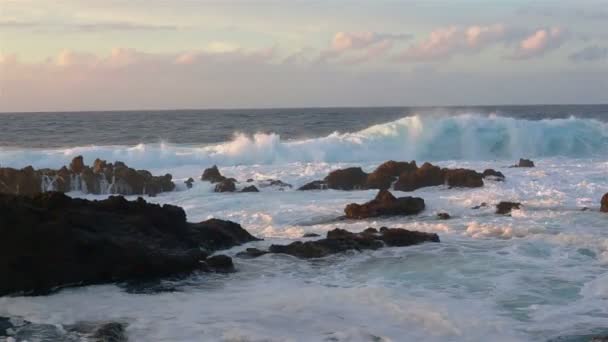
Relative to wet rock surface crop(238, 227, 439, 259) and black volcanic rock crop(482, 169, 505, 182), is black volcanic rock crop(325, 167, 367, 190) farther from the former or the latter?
wet rock surface crop(238, 227, 439, 259)

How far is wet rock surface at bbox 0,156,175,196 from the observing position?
23.2 metres

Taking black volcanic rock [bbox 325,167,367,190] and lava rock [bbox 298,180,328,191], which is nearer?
black volcanic rock [bbox 325,167,367,190]

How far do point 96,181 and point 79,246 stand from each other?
1469 cm

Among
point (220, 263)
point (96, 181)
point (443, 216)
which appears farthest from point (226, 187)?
point (220, 263)

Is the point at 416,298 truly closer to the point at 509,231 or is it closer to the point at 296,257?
the point at 296,257

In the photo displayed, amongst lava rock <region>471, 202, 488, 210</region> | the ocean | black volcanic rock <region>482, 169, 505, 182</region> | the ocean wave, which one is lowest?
the ocean

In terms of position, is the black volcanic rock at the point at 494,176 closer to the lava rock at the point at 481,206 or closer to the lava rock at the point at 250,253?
the lava rock at the point at 481,206

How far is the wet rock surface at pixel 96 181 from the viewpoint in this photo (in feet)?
76.1

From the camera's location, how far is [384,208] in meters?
16.4

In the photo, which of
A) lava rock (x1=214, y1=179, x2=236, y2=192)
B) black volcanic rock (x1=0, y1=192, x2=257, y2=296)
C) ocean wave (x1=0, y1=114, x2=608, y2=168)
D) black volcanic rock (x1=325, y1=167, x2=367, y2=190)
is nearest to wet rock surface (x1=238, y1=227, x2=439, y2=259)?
black volcanic rock (x1=0, y1=192, x2=257, y2=296)

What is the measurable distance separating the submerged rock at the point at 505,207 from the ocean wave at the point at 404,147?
757 inches

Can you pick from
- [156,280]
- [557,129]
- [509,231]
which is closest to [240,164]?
[557,129]

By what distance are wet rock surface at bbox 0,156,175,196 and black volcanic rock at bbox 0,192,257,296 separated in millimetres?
11820

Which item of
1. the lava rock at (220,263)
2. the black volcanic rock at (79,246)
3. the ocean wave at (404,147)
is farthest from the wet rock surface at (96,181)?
the lava rock at (220,263)
